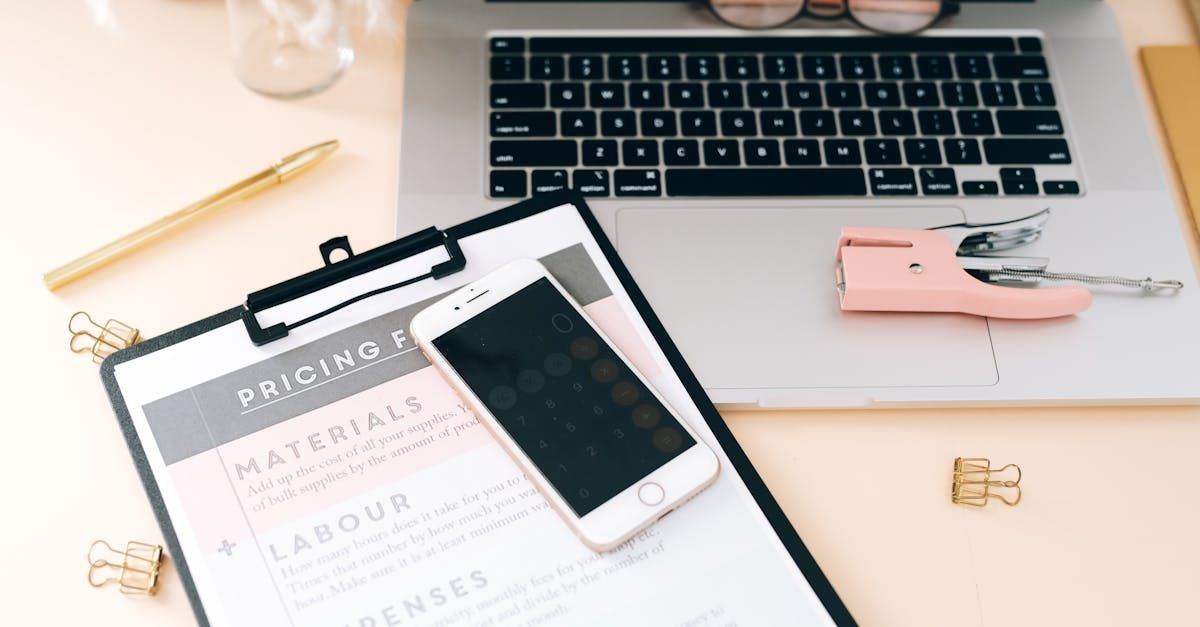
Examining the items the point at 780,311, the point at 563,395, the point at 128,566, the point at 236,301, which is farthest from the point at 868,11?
the point at 128,566

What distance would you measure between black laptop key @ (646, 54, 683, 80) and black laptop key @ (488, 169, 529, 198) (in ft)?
0.39

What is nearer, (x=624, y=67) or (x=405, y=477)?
(x=405, y=477)

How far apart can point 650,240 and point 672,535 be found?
0.19 metres

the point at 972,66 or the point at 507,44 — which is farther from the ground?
the point at 507,44

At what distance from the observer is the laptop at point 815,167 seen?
0.59m

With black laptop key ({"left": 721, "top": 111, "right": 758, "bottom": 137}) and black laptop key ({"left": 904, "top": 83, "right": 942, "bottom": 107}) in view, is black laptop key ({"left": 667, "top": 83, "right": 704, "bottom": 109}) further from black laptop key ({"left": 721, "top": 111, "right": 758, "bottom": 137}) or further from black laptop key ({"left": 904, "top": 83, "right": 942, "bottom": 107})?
black laptop key ({"left": 904, "top": 83, "right": 942, "bottom": 107})

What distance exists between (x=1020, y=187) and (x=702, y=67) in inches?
8.7

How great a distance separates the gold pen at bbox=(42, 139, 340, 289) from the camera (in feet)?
2.02

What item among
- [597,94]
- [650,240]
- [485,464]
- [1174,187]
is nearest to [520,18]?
[597,94]

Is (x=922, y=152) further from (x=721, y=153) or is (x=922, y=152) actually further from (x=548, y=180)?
(x=548, y=180)

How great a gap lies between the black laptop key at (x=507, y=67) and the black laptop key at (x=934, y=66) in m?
0.27

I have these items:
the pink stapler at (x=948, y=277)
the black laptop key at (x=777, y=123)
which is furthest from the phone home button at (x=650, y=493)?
the black laptop key at (x=777, y=123)

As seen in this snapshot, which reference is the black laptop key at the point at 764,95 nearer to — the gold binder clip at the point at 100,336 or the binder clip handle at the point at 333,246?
the binder clip handle at the point at 333,246

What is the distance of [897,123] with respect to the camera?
0.67 metres
